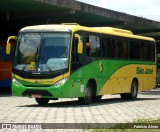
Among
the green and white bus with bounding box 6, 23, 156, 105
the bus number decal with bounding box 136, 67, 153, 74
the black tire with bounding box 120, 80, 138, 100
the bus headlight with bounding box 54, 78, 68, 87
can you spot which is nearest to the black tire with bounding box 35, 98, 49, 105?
the green and white bus with bounding box 6, 23, 156, 105

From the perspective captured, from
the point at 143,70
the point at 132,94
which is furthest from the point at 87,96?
the point at 143,70

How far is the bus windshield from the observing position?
17906 mm

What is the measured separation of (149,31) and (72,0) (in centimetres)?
2157

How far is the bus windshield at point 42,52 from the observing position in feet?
58.7

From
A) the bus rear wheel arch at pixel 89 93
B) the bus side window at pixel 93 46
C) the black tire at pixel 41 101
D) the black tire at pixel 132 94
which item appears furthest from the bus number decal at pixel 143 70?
the black tire at pixel 41 101

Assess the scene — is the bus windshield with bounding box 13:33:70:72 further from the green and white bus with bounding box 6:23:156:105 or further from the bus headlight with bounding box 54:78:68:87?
the bus headlight with bounding box 54:78:68:87

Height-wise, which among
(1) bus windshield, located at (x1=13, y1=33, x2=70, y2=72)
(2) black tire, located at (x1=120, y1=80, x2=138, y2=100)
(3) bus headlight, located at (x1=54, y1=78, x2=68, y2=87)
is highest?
(1) bus windshield, located at (x1=13, y1=33, x2=70, y2=72)

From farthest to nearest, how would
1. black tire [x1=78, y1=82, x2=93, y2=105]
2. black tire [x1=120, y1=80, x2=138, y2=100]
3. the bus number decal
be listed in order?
1. the bus number decal
2. black tire [x1=120, y1=80, x2=138, y2=100]
3. black tire [x1=78, y1=82, x2=93, y2=105]

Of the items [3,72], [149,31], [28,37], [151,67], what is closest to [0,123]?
[28,37]

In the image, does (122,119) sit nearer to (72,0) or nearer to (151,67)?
(151,67)

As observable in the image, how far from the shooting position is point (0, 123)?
40.3 ft

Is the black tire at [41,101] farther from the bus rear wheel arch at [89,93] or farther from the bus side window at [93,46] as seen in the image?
the bus side window at [93,46]

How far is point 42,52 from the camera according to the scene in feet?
59.5

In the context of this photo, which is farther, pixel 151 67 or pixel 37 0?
pixel 37 0
